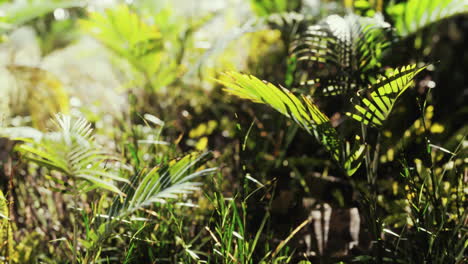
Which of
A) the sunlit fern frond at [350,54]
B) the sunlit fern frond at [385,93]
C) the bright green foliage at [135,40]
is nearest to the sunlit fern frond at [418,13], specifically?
the sunlit fern frond at [350,54]

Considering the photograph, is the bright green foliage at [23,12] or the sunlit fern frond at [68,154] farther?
the bright green foliage at [23,12]

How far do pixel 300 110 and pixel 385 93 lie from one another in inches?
7.8

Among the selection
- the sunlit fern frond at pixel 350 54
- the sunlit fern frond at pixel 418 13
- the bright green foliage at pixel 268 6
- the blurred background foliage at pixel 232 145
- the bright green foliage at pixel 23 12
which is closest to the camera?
the blurred background foliage at pixel 232 145

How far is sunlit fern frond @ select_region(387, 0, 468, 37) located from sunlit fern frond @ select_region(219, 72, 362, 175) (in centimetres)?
65

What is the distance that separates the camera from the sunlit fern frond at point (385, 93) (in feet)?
2.81

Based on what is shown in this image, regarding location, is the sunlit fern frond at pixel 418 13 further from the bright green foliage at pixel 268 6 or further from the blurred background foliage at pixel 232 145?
the bright green foliage at pixel 268 6

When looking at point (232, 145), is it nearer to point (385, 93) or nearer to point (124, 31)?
point (124, 31)

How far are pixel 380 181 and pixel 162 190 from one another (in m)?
0.91

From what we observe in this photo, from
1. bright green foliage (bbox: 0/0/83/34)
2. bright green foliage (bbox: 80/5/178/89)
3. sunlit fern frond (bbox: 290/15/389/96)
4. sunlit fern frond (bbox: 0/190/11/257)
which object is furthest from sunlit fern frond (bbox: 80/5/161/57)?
sunlit fern frond (bbox: 0/190/11/257)

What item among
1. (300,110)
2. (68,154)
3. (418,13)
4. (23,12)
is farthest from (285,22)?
(68,154)

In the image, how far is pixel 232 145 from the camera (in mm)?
1735

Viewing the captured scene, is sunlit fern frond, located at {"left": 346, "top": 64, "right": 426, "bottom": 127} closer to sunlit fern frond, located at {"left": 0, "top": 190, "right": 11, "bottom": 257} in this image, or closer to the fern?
the fern

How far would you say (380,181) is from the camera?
1449 mm

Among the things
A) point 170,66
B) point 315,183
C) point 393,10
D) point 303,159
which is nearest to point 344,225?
point 315,183
